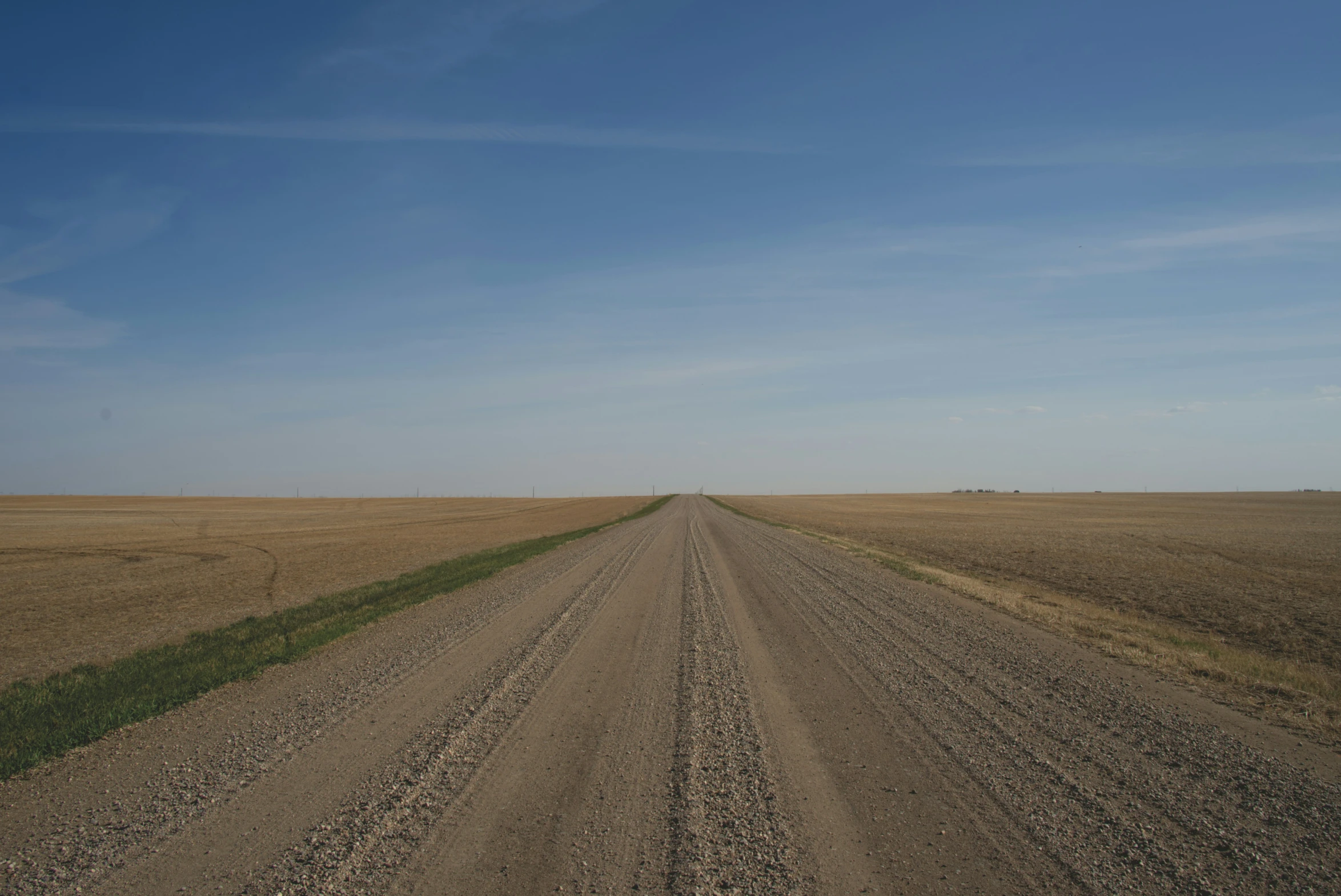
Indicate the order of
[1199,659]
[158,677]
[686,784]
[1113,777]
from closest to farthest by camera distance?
[686,784] → [1113,777] → [158,677] → [1199,659]

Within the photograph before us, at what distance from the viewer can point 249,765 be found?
6.40 meters

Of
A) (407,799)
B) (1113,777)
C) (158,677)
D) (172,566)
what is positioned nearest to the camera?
(407,799)

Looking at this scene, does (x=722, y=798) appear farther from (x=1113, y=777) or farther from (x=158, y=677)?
(x=158, y=677)

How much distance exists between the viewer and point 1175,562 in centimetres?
2583

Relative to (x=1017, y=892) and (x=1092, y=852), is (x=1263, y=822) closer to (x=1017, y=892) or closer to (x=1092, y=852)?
(x=1092, y=852)

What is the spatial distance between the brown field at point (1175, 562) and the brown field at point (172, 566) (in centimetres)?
2174

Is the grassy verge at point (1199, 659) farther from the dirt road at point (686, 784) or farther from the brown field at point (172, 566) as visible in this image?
the brown field at point (172, 566)

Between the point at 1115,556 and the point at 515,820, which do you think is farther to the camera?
the point at 1115,556

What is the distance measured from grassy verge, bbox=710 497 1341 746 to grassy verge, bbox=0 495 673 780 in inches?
541

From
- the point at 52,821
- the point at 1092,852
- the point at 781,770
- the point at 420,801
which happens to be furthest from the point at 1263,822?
the point at 52,821

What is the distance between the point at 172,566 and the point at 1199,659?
1292 inches

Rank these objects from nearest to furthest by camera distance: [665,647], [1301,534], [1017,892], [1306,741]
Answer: [1017,892] < [1306,741] < [665,647] < [1301,534]

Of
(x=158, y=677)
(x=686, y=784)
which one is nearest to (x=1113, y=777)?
(x=686, y=784)

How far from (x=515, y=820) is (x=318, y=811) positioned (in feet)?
5.48
